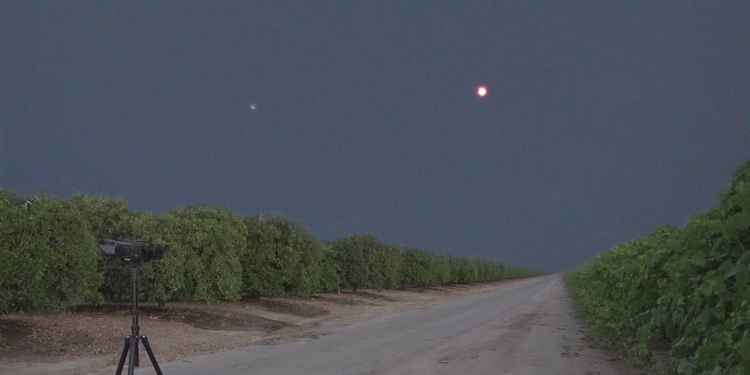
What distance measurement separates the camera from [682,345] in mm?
5793

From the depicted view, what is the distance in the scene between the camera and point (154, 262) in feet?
59.7

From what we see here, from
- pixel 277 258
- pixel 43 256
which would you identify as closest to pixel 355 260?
pixel 277 258

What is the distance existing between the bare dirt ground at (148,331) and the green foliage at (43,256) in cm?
81

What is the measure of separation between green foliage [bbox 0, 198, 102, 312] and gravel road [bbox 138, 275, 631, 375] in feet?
13.6

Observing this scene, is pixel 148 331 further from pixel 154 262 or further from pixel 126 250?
pixel 126 250

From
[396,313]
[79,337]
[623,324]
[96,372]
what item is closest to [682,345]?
[623,324]

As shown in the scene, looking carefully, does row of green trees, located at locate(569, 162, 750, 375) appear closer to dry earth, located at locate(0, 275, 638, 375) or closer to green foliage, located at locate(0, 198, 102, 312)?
dry earth, located at locate(0, 275, 638, 375)

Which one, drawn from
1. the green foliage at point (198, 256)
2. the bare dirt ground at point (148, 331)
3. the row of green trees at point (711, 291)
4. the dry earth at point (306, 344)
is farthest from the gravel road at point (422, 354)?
the green foliage at point (198, 256)

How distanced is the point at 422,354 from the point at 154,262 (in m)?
9.64

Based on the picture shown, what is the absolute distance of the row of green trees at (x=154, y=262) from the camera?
13094mm

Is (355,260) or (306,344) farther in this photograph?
(355,260)

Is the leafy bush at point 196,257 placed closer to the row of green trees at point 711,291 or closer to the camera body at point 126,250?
the camera body at point 126,250

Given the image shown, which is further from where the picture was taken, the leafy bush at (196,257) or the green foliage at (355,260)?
the green foliage at (355,260)

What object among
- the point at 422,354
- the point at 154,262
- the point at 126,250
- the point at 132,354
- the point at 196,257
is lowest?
the point at 422,354
